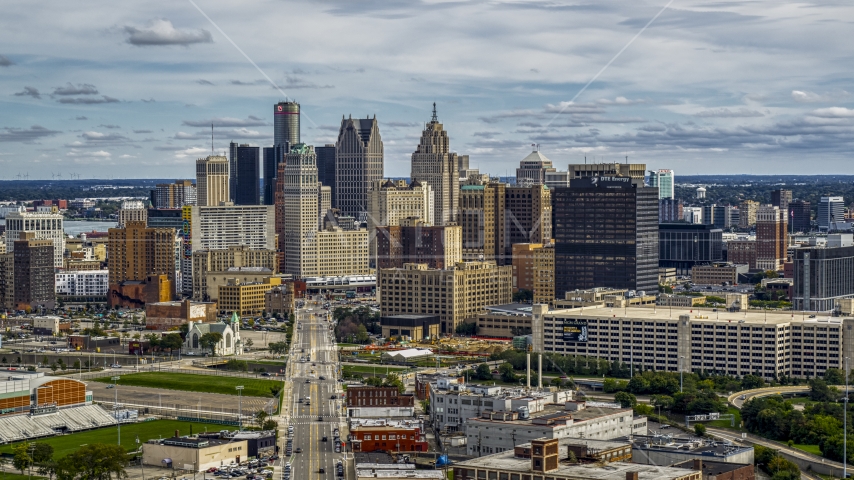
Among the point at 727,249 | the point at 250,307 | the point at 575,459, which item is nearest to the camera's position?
the point at 575,459

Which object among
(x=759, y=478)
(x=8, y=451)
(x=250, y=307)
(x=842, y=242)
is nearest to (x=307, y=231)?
(x=250, y=307)

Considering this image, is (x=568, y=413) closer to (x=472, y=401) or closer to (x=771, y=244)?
(x=472, y=401)

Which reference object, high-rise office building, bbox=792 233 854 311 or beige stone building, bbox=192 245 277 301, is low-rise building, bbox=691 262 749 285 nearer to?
high-rise office building, bbox=792 233 854 311

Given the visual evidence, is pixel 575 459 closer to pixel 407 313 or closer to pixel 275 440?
pixel 275 440

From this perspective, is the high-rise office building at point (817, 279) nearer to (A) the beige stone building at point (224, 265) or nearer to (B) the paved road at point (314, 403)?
(B) the paved road at point (314, 403)

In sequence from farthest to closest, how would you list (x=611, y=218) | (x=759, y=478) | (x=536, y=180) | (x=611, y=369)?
1. (x=536, y=180)
2. (x=611, y=218)
3. (x=611, y=369)
4. (x=759, y=478)

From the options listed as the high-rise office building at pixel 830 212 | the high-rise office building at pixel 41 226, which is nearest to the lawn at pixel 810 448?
the high-rise office building at pixel 41 226
